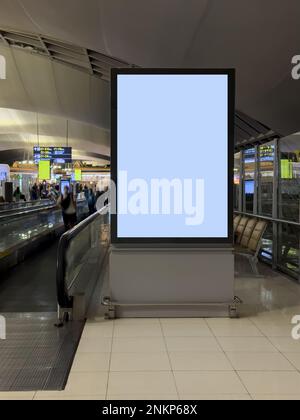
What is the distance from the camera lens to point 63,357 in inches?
170

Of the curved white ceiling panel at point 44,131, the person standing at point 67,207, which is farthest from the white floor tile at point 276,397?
the curved white ceiling panel at point 44,131

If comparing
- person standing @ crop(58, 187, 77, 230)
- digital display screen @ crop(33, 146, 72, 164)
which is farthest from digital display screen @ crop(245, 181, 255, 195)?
digital display screen @ crop(33, 146, 72, 164)

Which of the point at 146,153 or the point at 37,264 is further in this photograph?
the point at 37,264

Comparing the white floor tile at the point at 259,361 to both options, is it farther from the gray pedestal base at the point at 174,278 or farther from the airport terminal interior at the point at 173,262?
the gray pedestal base at the point at 174,278

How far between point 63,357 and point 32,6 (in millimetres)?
9698

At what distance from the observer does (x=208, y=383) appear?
12.1 ft

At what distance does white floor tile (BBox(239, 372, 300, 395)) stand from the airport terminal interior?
2 cm

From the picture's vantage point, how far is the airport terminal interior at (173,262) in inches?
156

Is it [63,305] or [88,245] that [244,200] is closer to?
[88,245]

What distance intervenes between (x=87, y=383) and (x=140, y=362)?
64 cm

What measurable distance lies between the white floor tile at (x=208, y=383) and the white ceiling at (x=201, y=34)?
6.11m

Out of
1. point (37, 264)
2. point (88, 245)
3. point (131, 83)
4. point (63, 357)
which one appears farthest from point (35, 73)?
point (63, 357)

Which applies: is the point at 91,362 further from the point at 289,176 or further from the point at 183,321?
the point at 289,176

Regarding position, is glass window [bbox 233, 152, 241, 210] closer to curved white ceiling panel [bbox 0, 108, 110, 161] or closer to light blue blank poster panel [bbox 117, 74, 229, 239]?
light blue blank poster panel [bbox 117, 74, 229, 239]
